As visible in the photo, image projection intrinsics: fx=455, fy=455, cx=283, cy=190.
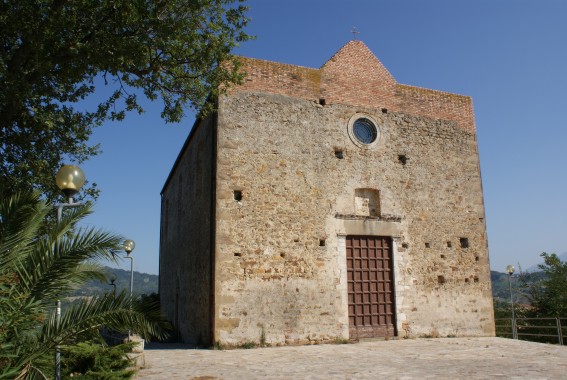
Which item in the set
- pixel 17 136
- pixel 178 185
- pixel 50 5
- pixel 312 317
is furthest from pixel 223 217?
pixel 178 185

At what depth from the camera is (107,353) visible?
6.39 metres

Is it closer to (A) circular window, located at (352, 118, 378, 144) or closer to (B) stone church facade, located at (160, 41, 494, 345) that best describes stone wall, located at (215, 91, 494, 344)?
(B) stone church facade, located at (160, 41, 494, 345)

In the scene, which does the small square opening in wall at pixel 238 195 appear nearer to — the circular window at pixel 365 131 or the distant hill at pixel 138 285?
the distant hill at pixel 138 285

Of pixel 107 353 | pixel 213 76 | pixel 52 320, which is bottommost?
pixel 107 353

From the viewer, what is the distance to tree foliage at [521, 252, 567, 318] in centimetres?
1952

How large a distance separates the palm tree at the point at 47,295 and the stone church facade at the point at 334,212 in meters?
5.17

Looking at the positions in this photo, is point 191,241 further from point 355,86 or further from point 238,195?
point 355,86

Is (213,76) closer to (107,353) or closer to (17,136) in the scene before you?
(17,136)

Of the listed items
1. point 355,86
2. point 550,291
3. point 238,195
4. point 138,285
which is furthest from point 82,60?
point 138,285

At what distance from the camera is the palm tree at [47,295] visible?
5191 millimetres

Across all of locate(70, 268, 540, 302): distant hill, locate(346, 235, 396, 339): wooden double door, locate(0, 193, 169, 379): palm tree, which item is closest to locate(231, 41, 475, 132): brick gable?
locate(346, 235, 396, 339): wooden double door

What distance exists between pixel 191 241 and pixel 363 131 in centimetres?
626

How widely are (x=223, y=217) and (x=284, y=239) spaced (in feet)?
5.51

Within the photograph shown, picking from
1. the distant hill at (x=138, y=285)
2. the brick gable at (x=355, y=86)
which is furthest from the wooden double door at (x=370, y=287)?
the brick gable at (x=355, y=86)
